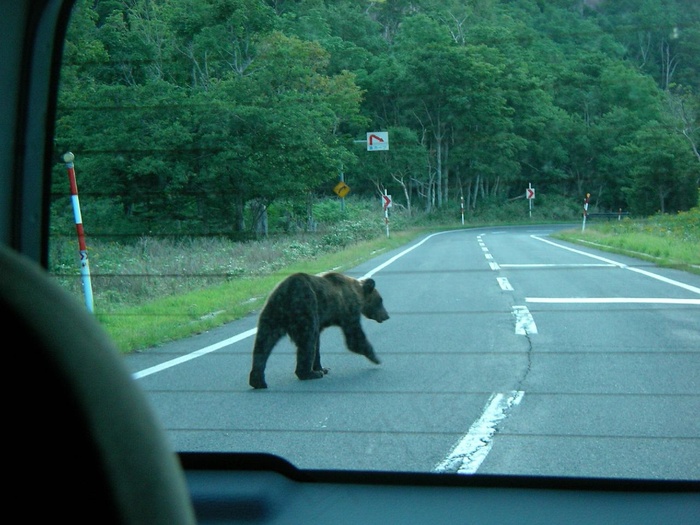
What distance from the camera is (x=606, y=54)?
261 inches

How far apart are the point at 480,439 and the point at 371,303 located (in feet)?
8.41

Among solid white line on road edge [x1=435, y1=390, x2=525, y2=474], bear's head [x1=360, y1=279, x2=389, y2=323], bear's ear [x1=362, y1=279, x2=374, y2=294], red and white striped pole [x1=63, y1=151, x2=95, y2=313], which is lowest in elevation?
solid white line on road edge [x1=435, y1=390, x2=525, y2=474]

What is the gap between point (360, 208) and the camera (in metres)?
7.65

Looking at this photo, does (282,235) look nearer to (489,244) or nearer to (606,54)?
(606,54)

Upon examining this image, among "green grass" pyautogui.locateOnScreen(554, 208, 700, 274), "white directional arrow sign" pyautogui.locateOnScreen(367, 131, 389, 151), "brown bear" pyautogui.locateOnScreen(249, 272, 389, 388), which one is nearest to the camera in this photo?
"brown bear" pyautogui.locateOnScreen(249, 272, 389, 388)

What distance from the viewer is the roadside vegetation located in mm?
5820

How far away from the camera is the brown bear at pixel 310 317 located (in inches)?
220

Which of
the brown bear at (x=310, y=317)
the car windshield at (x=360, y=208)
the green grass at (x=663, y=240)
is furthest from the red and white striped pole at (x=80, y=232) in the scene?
the green grass at (x=663, y=240)

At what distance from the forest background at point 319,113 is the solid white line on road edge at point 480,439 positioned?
6.66 ft

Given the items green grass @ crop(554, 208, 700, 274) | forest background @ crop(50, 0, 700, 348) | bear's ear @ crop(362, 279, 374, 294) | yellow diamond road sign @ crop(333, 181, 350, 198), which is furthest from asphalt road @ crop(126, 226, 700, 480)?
yellow diamond road sign @ crop(333, 181, 350, 198)

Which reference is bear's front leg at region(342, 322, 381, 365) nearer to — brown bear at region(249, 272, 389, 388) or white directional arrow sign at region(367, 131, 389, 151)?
brown bear at region(249, 272, 389, 388)

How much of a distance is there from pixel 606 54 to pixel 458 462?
4.10m

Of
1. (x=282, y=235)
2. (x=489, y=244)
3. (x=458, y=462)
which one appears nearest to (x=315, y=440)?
(x=458, y=462)

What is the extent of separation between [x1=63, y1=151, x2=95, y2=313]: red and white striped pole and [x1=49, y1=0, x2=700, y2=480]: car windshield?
0.02 m
